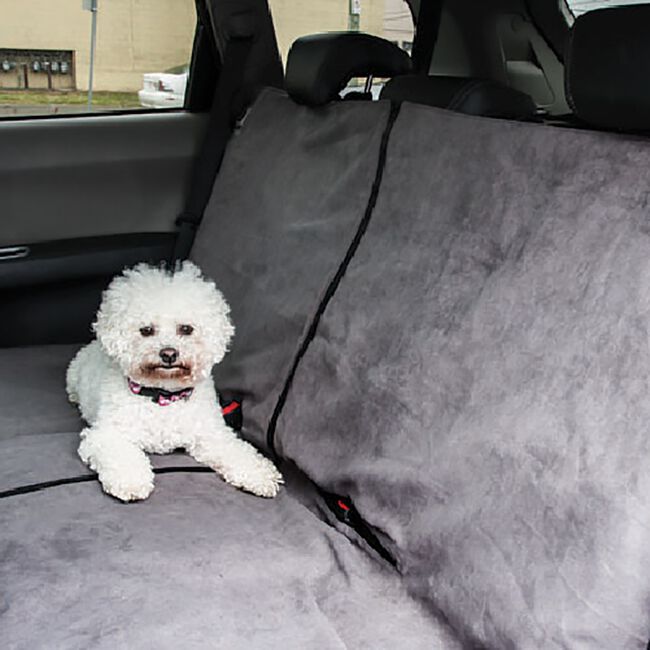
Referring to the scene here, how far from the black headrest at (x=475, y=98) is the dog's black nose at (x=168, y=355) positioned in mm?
747

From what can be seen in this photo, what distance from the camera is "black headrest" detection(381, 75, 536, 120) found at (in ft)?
6.65

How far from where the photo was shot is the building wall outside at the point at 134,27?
2861 mm

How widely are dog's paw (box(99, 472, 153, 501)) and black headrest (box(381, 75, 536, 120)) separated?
3.20 feet

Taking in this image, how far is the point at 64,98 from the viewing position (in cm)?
301

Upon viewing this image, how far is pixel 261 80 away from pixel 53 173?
2.25 feet

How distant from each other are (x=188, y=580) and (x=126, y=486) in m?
0.31

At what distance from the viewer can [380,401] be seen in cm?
181

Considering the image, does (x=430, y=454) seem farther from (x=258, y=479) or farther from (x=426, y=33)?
(x=426, y=33)

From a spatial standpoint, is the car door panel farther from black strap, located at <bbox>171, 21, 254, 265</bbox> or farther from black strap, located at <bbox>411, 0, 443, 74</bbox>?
black strap, located at <bbox>411, 0, 443, 74</bbox>

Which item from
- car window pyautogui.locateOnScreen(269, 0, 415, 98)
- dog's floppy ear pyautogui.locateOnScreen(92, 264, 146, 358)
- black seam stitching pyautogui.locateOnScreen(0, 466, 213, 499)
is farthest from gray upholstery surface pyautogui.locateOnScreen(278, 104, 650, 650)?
car window pyautogui.locateOnScreen(269, 0, 415, 98)

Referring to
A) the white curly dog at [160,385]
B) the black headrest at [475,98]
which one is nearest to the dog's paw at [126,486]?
the white curly dog at [160,385]

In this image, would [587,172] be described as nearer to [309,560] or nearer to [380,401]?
[380,401]

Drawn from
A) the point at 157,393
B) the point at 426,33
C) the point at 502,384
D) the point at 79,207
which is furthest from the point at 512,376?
the point at 426,33

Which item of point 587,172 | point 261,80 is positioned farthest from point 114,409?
point 261,80
